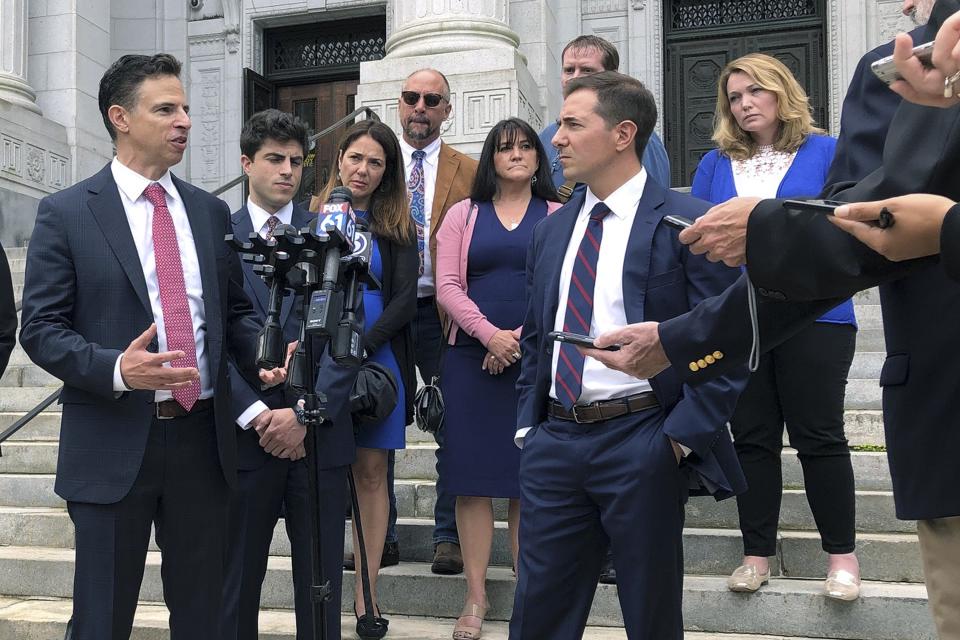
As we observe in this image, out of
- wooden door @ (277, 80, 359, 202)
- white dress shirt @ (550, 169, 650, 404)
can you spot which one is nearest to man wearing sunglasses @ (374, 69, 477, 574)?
white dress shirt @ (550, 169, 650, 404)

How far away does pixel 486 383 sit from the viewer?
488 cm

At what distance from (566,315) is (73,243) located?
162cm

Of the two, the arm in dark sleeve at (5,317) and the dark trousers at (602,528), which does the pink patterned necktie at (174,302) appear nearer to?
the arm in dark sleeve at (5,317)

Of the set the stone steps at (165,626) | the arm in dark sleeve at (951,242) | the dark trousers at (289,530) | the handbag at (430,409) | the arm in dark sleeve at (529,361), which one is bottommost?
the stone steps at (165,626)

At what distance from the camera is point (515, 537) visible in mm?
4922

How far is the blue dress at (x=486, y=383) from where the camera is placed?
15.6 ft

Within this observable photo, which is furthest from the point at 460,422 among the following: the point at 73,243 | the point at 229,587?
the point at 73,243

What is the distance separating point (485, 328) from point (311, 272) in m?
1.59

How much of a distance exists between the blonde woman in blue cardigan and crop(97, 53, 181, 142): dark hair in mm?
2488

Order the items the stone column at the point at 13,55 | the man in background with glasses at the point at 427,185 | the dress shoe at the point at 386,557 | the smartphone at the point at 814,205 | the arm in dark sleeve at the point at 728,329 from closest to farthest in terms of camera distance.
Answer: the smartphone at the point at 814,205
the arm in dark sleeve at the point at 728,329
the dress shoe at the point at 386,557
the man in background with glasses at the point at 427,185
the stone column at the point at 13,55

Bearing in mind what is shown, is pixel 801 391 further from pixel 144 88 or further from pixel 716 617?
pixel 144 88

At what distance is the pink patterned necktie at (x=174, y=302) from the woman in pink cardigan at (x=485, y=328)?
Result: 147 centimetres

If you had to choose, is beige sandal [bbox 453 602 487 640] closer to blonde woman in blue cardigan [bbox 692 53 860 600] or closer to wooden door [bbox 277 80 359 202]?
blonde woman in blue cardigan [bbox 692 53 860 600]

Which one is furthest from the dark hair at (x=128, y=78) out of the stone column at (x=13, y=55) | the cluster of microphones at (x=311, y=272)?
the stone column at (x=13, y=55)
